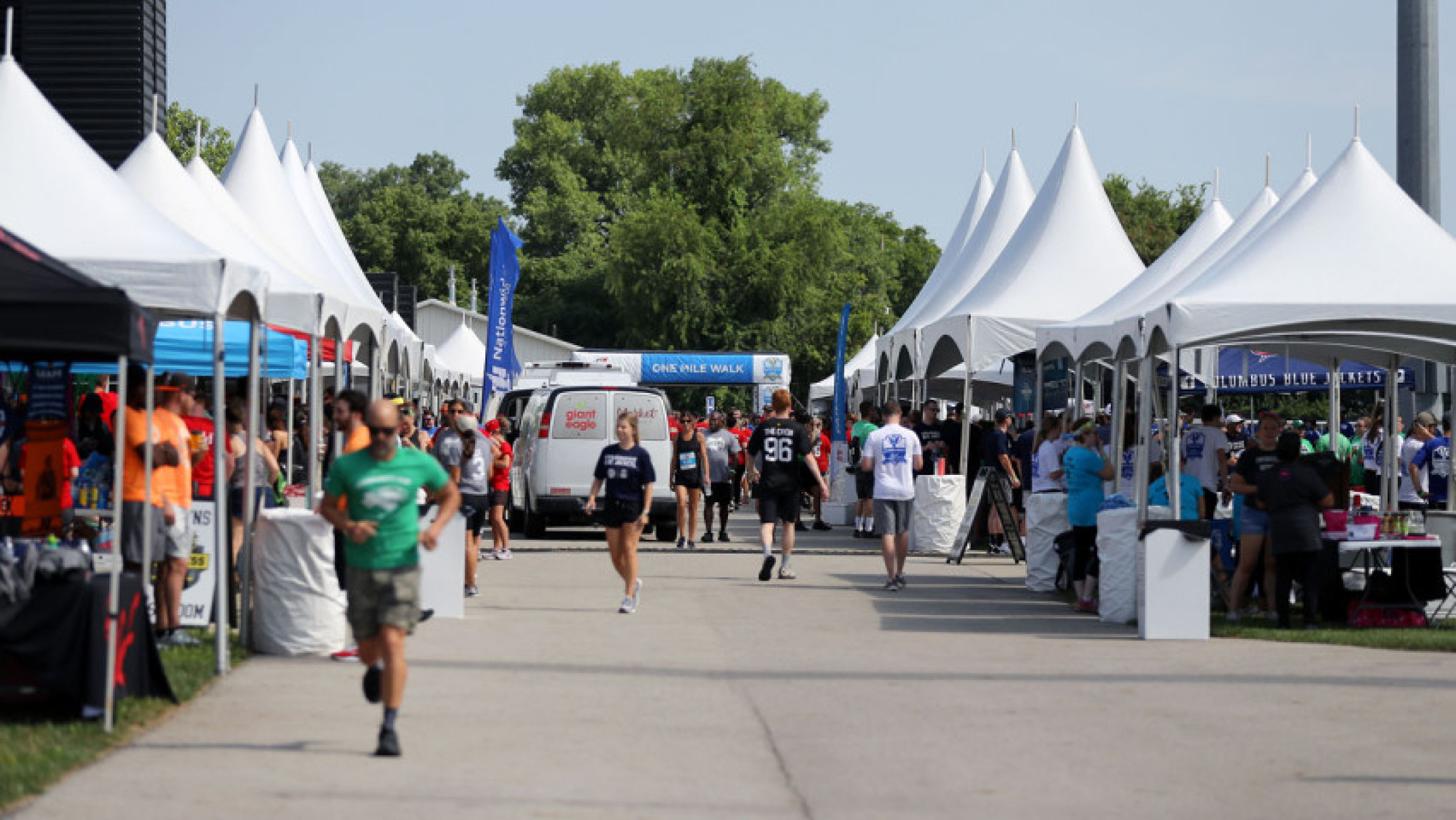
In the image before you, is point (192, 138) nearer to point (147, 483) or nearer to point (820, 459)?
point (820, 459)

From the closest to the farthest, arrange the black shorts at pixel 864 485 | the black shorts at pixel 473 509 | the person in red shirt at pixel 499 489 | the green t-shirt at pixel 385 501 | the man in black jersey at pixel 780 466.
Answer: the green t-shirt at pixel 385 501 → the black shorts at pixel 473 509 → the man in black jersey at pixel 780 466 → the person in red shirt at pixel 499 489 → the black shorts at pixel 864 485

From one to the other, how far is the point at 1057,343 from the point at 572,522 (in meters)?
9.41

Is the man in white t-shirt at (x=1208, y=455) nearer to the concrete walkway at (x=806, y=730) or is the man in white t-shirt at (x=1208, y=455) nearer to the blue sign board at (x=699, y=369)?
the concrete walkway at (x=806, y=730)

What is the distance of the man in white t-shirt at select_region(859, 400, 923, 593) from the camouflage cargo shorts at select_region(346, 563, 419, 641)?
916 centimetres

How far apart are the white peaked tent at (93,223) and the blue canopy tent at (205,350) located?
5.92 metres

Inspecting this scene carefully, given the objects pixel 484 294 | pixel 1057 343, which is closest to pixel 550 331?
pixel 484 294

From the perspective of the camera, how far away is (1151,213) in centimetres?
9081

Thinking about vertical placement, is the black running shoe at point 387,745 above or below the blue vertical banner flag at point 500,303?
below

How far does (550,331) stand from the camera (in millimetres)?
91438

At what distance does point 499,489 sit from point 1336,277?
929 cm

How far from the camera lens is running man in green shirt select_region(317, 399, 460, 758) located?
8.61 meters

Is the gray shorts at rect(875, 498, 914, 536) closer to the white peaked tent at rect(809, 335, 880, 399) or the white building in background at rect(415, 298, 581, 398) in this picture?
the white peaked tent at rect(809, 335, 880, 399)

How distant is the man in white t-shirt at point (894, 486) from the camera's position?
57.9 feet

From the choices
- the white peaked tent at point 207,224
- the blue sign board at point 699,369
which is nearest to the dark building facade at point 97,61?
the white peaked tent at point 207,224
